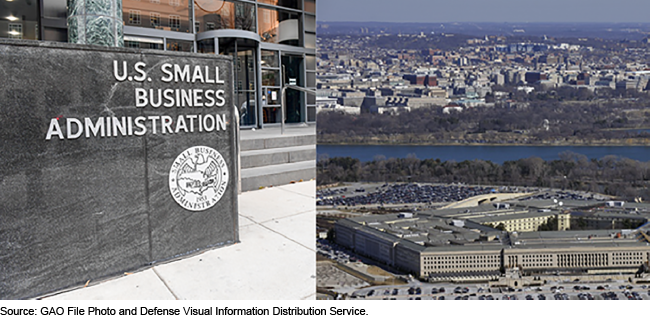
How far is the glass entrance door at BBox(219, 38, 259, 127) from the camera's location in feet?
23.2

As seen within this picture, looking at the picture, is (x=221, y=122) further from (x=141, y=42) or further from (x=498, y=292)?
(x=141, y=42)

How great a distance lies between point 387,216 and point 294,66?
20.0ft

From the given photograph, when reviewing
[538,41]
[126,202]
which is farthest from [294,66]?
[126,202]

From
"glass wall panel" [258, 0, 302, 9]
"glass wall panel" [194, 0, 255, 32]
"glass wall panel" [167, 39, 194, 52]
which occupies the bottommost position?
"glass wall panel" [167, 39, 194, 52]

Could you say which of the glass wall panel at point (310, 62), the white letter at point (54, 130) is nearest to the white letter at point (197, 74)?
the white letter at point (54, 130)

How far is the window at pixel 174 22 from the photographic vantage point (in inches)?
269

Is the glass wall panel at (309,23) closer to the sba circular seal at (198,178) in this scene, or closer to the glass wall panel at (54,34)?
the glass wall panel at (54,34)

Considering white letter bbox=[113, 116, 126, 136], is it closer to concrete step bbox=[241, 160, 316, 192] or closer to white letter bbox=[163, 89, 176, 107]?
white letter bbox=[163, 89, 176, 107]

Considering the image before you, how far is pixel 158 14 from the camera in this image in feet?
22.0

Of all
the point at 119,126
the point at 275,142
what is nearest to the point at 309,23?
the point at 275,142

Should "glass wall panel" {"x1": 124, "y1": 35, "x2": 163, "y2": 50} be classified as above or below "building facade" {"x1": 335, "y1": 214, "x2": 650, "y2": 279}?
above

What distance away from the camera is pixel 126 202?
2289mm

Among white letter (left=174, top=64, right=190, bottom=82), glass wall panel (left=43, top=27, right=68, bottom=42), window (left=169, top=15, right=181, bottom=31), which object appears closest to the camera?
white letter (left=174, top=64, right=190, bottom=82)

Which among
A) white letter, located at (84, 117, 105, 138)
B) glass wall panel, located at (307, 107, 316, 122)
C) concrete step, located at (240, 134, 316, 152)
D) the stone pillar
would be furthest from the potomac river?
glass wall panel, located at (307, 107, 316, 122)
